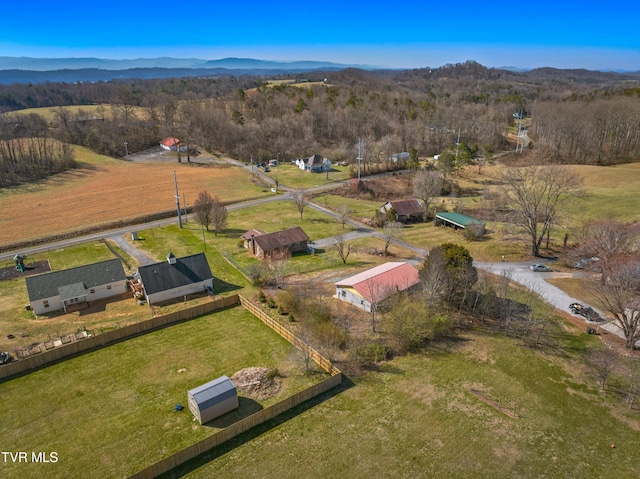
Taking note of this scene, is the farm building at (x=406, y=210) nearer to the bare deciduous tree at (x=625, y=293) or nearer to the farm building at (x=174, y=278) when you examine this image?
the bare deciduous tree at (x=625, y=293)

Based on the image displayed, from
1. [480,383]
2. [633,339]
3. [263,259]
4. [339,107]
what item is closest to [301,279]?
[263,259]

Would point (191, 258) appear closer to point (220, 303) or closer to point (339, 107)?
point (220, 303)

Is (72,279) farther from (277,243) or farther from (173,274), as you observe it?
(277,243)

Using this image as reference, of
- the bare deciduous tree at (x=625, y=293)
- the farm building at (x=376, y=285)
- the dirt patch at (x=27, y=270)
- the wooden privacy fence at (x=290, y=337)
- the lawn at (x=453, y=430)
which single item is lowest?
the lawn at (x=453, y=430)

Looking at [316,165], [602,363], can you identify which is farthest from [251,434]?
[316,165]

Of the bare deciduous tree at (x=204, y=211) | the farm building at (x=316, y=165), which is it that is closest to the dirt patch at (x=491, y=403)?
the bare deciduous tree at (x=204, y=211)

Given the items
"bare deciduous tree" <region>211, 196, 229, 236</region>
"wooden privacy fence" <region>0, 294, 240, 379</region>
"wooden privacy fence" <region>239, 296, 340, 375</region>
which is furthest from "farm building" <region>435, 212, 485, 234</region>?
"wooden privacy fence" <region>0, 294, 240, 379</region>

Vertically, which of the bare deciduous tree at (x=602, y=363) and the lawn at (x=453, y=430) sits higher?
the bare deciduous tree at (x=602, y=363)

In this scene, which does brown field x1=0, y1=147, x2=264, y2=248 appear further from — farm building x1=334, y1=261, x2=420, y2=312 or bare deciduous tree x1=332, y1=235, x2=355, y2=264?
farm building x1=334, y1=261, x2=420, y2=312
